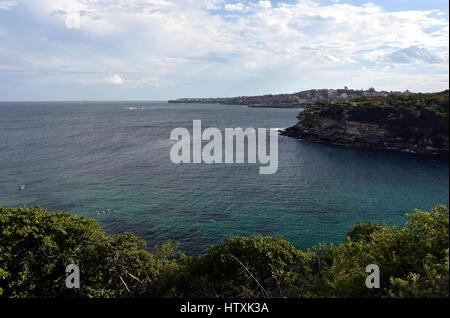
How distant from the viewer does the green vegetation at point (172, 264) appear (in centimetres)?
1623

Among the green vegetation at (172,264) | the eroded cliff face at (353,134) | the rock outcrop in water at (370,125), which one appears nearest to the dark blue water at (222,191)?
the eroded cliff face at (353,134)

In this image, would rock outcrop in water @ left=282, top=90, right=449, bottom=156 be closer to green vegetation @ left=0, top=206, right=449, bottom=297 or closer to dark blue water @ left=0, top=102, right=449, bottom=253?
dark blue water @ left=0, top=102, right=449, bottom=253

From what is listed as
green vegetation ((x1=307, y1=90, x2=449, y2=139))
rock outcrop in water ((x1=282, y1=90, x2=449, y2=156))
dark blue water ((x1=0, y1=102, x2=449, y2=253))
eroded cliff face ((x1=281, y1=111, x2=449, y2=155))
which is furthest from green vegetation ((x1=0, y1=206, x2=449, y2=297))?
eroded cliff face ((x1=281, y1=111, x2=449, y2=155))

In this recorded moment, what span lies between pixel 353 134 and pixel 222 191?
5656 cm

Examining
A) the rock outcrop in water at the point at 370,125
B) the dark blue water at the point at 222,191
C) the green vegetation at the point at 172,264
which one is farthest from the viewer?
Result: the rock outcrop in water at the point at 370,125

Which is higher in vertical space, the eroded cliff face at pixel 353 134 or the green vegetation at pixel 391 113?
the green vegetation at pixel 391 113

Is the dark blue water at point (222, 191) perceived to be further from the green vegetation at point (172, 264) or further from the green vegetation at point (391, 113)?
the green vegetation at point (172, 264)

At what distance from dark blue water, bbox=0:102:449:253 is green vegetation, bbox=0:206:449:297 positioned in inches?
481

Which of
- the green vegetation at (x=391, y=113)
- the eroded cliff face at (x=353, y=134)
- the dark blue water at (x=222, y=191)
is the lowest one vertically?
the dark blue water at (x=222, y=191)

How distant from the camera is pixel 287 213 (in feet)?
132

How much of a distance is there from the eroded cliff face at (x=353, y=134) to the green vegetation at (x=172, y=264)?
5674cm

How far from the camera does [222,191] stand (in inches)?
1944

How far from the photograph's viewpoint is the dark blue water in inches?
1444

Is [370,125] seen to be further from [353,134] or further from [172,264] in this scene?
[172,264]
